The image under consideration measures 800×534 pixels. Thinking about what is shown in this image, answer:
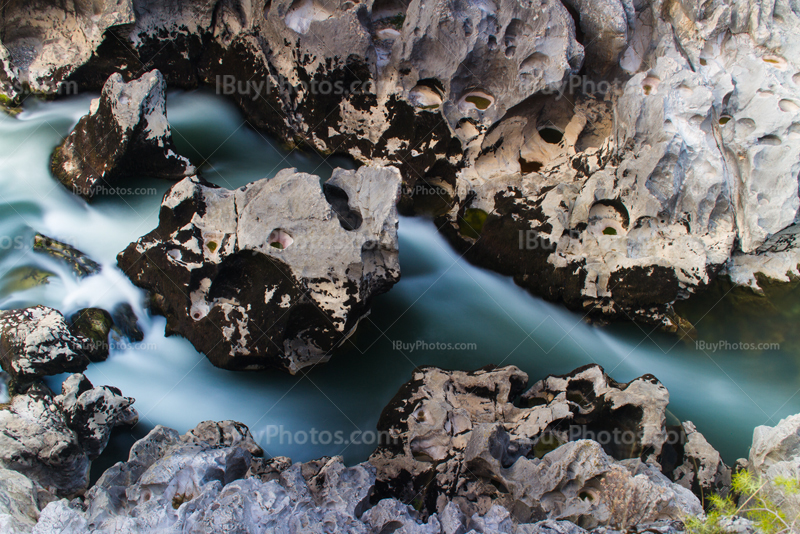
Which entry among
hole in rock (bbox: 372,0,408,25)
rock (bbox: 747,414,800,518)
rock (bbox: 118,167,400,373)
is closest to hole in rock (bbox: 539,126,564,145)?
hole in rock (bbox: 372,0,408,25)

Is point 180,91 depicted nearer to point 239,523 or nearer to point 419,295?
point 419,295

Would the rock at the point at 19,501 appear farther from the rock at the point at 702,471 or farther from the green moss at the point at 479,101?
the green moss at the point at 479,101

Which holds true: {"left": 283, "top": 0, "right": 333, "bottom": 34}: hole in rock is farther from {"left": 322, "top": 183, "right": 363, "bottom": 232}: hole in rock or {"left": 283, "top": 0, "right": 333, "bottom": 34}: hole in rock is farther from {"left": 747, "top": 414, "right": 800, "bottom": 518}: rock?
{"left": 747, "top": 414, "right": 800, "bottom": 518}: rock

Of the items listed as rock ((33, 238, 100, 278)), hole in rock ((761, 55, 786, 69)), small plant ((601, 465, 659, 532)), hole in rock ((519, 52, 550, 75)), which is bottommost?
rock ((33, 238, 100, 278))

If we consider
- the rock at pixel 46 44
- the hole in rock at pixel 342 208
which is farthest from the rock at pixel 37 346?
the rock at pixel 46 44

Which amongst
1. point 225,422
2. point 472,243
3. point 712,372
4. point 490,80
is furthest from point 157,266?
point 712,372

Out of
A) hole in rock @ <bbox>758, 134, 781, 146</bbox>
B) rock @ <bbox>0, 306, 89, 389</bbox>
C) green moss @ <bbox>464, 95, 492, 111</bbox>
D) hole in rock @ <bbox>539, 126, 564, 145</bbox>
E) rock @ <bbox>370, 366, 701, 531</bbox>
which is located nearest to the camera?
rock @ <bbox>370, 366, 701, 531</bbox>

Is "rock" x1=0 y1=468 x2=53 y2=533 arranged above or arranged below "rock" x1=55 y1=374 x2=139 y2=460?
above
